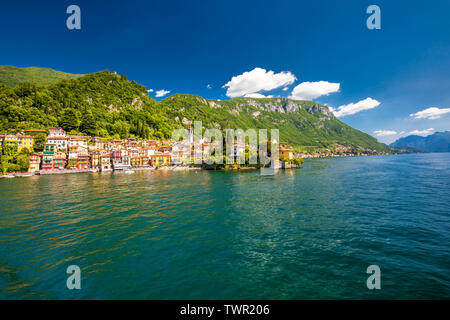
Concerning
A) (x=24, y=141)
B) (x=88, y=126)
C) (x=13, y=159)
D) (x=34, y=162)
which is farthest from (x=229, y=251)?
(x=88, y=126)

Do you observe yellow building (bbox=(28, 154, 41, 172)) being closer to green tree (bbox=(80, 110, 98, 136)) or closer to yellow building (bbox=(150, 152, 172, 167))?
green tree (bbox=(80, 110, 98, 136))

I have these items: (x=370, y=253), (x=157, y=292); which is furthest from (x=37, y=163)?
(x=370, y=253)

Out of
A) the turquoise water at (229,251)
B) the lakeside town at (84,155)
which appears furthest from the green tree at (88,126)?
the turquoise water at (229,251)

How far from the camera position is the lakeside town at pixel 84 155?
7100 centimetres

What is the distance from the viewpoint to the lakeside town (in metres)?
71.0

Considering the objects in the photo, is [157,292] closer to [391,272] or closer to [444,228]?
[391,272]

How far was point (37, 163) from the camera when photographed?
72062mm

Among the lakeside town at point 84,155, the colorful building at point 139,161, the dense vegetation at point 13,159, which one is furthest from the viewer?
the colorful building at point 139,161

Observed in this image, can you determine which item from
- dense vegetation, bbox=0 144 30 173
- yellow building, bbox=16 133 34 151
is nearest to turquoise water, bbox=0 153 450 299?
dense vegetation, bbox=0 144 30 173

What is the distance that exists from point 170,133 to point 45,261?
156 metres

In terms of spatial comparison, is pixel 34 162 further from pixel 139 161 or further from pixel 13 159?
pixel 139 161

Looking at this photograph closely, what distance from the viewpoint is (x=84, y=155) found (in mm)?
84562

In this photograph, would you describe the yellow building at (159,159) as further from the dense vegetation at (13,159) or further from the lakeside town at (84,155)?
the dense vegetation at (13,159)

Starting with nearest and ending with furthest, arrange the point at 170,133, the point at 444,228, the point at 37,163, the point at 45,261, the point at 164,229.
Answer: the point at 45,261, the point at 444,228, the point at 164,229, the point at 37,163, the point at 170,133
